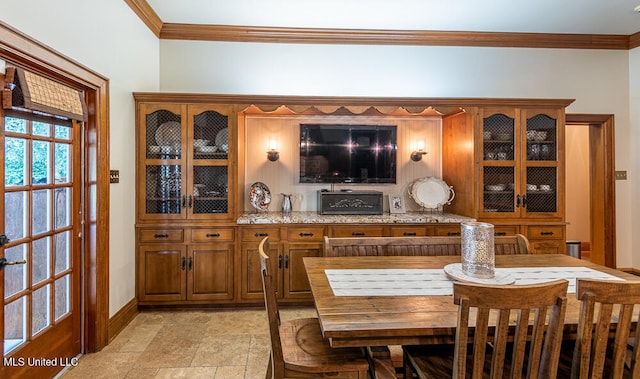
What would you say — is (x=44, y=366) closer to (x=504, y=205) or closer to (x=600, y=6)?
(x=504, y=205)

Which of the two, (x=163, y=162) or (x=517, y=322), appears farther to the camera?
(x=163, y=162)

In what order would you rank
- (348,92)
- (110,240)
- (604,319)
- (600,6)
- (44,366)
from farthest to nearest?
(348,92), (600,6), (110,240), (44,366), (604,319)

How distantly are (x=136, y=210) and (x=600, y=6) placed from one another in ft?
16.8

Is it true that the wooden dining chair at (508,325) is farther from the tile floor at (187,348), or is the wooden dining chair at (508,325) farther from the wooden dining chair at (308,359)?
Answer: the tile floor at (187,348)

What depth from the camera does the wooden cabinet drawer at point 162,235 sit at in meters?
3.30

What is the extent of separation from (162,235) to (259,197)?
1073 millimetres

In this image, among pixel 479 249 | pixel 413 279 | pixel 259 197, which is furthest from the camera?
pixel 259 197

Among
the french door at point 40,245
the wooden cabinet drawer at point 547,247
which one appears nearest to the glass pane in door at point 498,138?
the wooden cabinet drawer at point 547,247

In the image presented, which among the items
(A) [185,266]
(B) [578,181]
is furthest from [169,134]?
(B) [578,181]

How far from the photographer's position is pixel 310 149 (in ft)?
13.3

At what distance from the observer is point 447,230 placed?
3535 mm

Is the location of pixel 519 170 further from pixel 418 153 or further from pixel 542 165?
pixel 418 153

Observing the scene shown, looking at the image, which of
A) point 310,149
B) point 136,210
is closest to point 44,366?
point 136,210

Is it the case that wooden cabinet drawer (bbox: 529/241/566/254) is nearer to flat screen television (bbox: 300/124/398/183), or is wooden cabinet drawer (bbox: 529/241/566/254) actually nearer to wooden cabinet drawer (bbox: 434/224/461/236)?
wooden cabinet drawer (bbox: 434/224/461/236)
